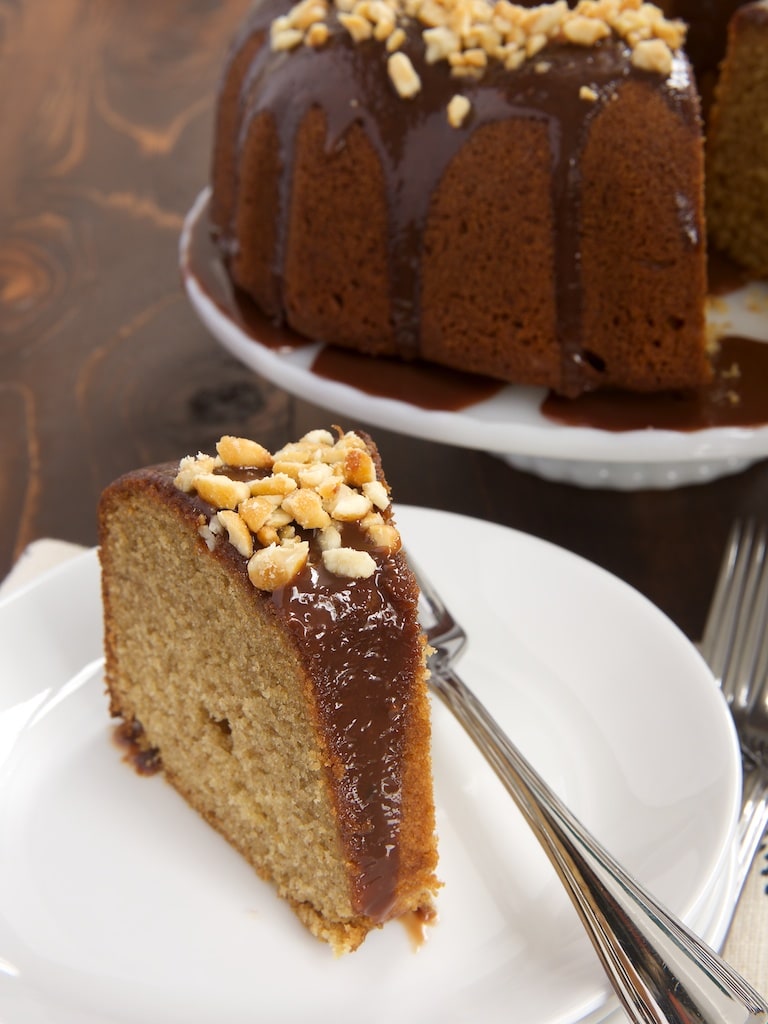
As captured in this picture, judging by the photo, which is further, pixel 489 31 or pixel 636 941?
pixel 489 31

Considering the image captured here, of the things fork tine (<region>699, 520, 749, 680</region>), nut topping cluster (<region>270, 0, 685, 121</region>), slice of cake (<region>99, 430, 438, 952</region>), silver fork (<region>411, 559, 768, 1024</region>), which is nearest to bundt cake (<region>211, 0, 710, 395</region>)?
nut topping cluster (<region>270, 0, 685, 121</region>)

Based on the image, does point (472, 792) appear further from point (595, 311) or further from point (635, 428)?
point (595, 311)

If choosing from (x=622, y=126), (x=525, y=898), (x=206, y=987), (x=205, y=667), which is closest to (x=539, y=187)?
(x=622, y=126)

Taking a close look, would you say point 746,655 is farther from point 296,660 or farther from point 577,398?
point 296,660

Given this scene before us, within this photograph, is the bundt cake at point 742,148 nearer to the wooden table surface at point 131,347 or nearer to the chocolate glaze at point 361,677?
the wooden table surface at point 131,347

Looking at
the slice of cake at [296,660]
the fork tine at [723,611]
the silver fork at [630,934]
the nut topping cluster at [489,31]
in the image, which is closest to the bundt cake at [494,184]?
the nut topping cluster at [489,31]

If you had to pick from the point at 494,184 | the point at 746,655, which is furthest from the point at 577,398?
the point at 746,655
